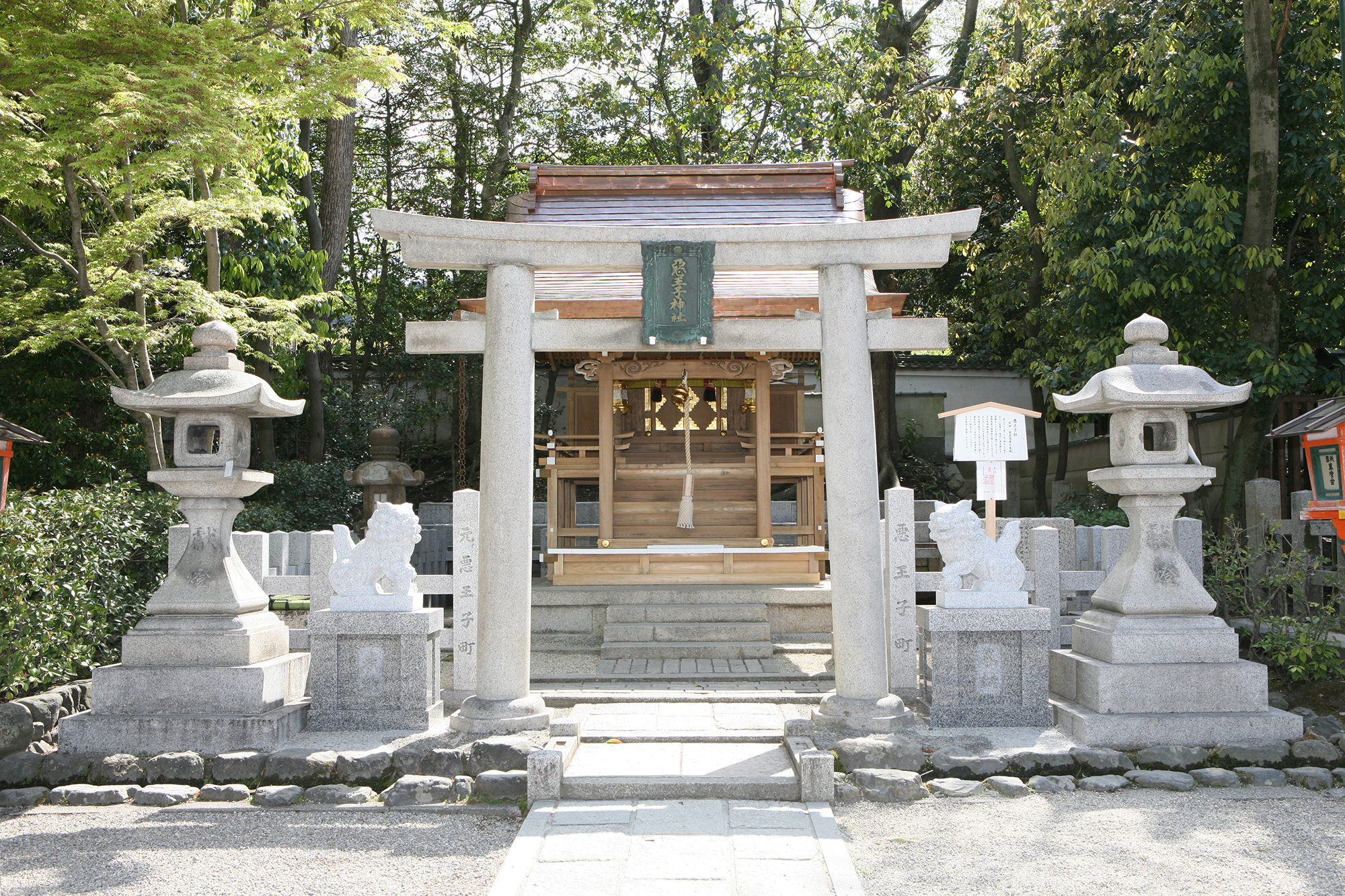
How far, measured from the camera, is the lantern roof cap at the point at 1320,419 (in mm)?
7492

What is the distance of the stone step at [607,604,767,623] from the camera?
1030 cm

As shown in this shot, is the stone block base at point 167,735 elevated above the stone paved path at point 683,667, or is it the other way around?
the stone block base at point 167,735

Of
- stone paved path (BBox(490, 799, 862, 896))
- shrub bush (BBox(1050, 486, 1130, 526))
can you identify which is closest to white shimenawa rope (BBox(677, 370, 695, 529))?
shrub bush (BBox(1050, 486, 1130, 526))

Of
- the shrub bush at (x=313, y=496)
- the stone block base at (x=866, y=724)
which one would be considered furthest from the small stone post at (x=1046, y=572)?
the shrub bush at (x=313, y=496)

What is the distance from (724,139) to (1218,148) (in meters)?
8.49

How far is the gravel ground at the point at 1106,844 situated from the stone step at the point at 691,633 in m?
4.58

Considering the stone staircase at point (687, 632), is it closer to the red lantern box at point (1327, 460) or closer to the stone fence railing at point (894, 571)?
the stone fence railing at point (894, 571)

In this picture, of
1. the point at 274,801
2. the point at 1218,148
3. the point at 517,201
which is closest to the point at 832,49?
the point at 1218,148

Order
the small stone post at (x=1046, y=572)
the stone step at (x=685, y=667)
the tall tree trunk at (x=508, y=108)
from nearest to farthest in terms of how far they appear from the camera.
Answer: the small stone post at (x=1046, y=572), the stone step at (x=685, y=667), the tall tree trunk at (x=508, y=108)

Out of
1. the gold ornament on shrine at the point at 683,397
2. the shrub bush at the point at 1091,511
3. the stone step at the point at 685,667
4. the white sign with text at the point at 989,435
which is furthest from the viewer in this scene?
the gold ornament on shrine at the point at 683,397

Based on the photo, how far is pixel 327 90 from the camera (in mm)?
9961

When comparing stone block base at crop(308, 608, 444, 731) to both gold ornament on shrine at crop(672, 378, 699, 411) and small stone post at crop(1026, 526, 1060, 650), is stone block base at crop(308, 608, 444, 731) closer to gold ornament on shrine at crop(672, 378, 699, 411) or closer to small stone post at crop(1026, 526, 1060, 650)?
small stone post at crop(1026, 526, 1060, 650)

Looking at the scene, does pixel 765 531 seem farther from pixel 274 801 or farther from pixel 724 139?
pixel 724 139

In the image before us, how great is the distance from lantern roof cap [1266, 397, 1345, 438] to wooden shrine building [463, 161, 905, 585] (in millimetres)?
3790
